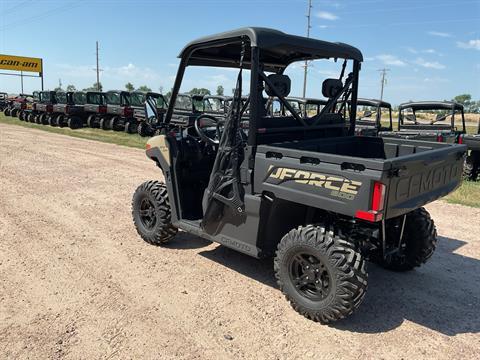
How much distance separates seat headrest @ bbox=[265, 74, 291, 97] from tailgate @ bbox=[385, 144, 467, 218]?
4.22ft

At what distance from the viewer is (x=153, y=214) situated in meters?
4.93

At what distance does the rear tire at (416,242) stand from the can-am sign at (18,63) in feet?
165

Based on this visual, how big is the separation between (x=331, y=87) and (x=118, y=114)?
55.8ft

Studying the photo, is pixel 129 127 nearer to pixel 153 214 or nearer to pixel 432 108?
pixel 432 108

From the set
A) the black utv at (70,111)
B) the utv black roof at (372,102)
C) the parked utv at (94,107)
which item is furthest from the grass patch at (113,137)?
the utv black roof at (372,102)

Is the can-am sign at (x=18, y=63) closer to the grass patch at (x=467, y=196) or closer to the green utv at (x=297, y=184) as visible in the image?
the grass patch at (x=467, y=196)

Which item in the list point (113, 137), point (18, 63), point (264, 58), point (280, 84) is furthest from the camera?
Answer: point (18, 63)

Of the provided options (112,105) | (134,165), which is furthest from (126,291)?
(112,105)

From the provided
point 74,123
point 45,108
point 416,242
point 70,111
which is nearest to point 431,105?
point 416,242

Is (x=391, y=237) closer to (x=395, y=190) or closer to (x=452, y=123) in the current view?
(x=395, y=190)

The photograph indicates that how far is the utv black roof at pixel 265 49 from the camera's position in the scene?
3551 mm

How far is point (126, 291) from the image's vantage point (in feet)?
12.4

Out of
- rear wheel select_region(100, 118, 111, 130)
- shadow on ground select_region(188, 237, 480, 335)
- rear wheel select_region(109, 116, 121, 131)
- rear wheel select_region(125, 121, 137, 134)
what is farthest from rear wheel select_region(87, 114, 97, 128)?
shadow on ground select_region(188, 237, 480, 335)

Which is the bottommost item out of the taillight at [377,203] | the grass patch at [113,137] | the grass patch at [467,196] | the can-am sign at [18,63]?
Result: the grass patch at [467,196]
